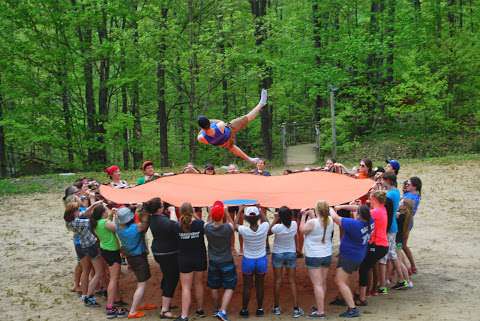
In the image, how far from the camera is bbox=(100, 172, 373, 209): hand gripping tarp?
7398 mm

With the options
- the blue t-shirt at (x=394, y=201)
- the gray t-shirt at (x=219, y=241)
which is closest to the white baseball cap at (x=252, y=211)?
the gray t-shirt at (x=219, y=241)

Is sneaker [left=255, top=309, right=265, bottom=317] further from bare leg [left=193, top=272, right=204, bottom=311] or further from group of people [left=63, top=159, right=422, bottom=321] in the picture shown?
bare leg [left=193, top=272, right=204, bottom=311]

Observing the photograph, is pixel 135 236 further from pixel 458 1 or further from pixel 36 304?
pixel 458 1

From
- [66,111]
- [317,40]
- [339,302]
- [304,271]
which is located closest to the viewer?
[339,302]

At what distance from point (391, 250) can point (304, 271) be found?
5.73ft

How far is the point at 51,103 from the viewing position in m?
21.2

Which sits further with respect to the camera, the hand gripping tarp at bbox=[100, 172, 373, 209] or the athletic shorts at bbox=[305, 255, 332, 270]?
the hand gripping tarp at bbox=[100, 172, 373, 209]

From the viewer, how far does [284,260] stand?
22.1ft

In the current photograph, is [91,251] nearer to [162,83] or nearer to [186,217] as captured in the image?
[186,217]

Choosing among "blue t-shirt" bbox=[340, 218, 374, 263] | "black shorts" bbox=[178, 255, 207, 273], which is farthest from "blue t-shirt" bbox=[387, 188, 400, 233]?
"black shorts" bbox=[178, 255, 207, 273]

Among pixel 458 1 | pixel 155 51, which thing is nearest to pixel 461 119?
pixel 458 1

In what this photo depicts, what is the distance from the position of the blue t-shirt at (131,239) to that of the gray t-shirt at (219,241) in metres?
0.98

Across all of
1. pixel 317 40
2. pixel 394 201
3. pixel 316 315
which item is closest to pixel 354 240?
pixel 316 315

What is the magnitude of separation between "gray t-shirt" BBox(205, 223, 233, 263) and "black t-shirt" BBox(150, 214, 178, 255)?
45cm
